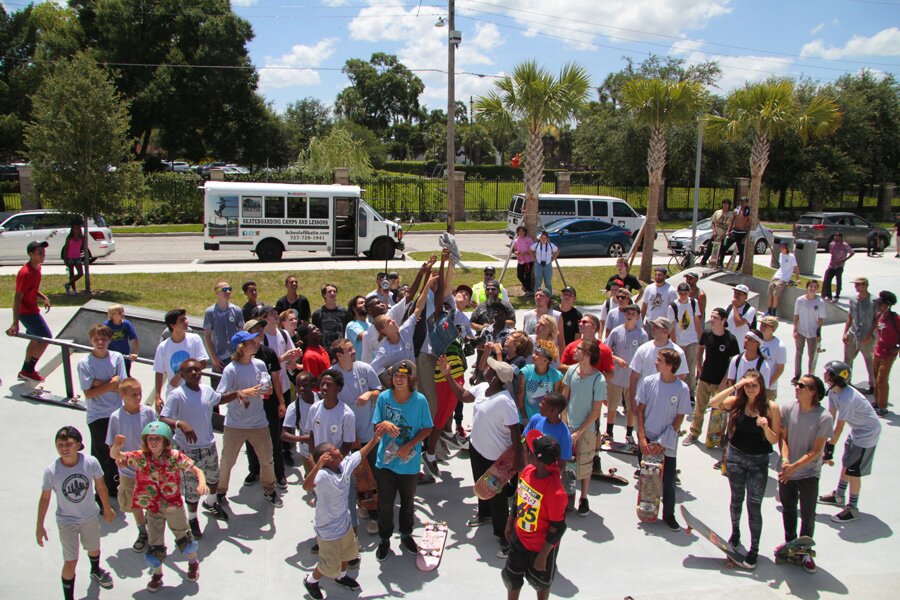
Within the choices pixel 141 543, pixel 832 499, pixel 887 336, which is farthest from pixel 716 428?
pixel 141 543

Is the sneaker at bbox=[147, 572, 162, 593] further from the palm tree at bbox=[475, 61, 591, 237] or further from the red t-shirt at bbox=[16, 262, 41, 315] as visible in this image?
the palm tree at bbox=[475, 61, 591, 237]

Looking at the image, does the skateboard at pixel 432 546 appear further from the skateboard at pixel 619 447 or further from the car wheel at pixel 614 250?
the car wheel at pixel 614 250

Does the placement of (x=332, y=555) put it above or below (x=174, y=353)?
below

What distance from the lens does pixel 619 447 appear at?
7.52 meters

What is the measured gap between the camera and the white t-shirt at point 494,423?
5.30 metres

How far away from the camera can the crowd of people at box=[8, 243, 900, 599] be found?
472cm

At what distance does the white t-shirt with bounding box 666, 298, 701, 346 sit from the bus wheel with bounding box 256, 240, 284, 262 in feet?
46.0

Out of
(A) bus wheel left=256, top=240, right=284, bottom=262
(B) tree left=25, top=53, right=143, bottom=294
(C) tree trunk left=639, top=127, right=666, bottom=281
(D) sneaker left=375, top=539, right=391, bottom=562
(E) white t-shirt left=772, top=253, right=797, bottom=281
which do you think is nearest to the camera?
(D) sneaker left=375, top=539, right=391, bottom=562

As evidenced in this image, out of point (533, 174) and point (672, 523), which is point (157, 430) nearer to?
point (672, 523)

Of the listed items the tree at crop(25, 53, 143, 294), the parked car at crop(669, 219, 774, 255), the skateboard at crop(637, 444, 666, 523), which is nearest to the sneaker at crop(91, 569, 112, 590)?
the skateboard at crop(637, 444, 666, 523)

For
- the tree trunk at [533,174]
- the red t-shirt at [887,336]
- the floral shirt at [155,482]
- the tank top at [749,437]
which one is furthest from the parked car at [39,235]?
the red t-shirt at [887,336]

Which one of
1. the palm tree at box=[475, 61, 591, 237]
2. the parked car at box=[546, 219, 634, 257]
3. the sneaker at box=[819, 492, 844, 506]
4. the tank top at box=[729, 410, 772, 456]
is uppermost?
the palm tree at box=[475, 61, 591, 237]

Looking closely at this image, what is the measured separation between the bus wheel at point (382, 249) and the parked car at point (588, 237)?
16.5ft

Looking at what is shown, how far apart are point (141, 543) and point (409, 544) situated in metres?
2.11
